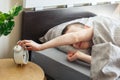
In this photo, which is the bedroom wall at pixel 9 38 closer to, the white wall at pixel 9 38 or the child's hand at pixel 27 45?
the white wall at pixel 9 38

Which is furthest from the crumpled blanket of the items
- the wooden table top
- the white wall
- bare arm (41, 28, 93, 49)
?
the white wall

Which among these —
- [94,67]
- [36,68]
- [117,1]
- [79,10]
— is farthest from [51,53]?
[117,1]

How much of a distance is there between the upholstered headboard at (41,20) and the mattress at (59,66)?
0.14m

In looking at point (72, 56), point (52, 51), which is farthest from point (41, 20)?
point (72, 56)

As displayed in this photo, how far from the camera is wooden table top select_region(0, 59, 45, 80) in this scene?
40.3 inches

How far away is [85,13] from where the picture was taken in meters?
1.69

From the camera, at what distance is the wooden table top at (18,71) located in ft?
3.36

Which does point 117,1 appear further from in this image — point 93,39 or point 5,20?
point 5,20

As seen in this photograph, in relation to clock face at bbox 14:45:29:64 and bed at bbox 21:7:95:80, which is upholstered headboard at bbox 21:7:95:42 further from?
clock face at bbox 14:45:29:64

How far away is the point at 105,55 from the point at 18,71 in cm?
42

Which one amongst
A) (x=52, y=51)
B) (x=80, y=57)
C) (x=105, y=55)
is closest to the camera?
(x=105, y=55)

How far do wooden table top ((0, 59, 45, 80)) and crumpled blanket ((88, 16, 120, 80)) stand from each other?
257 millimetres

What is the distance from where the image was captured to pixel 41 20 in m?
1.41

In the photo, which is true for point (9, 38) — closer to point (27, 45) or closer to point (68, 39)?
point (27, 45)
